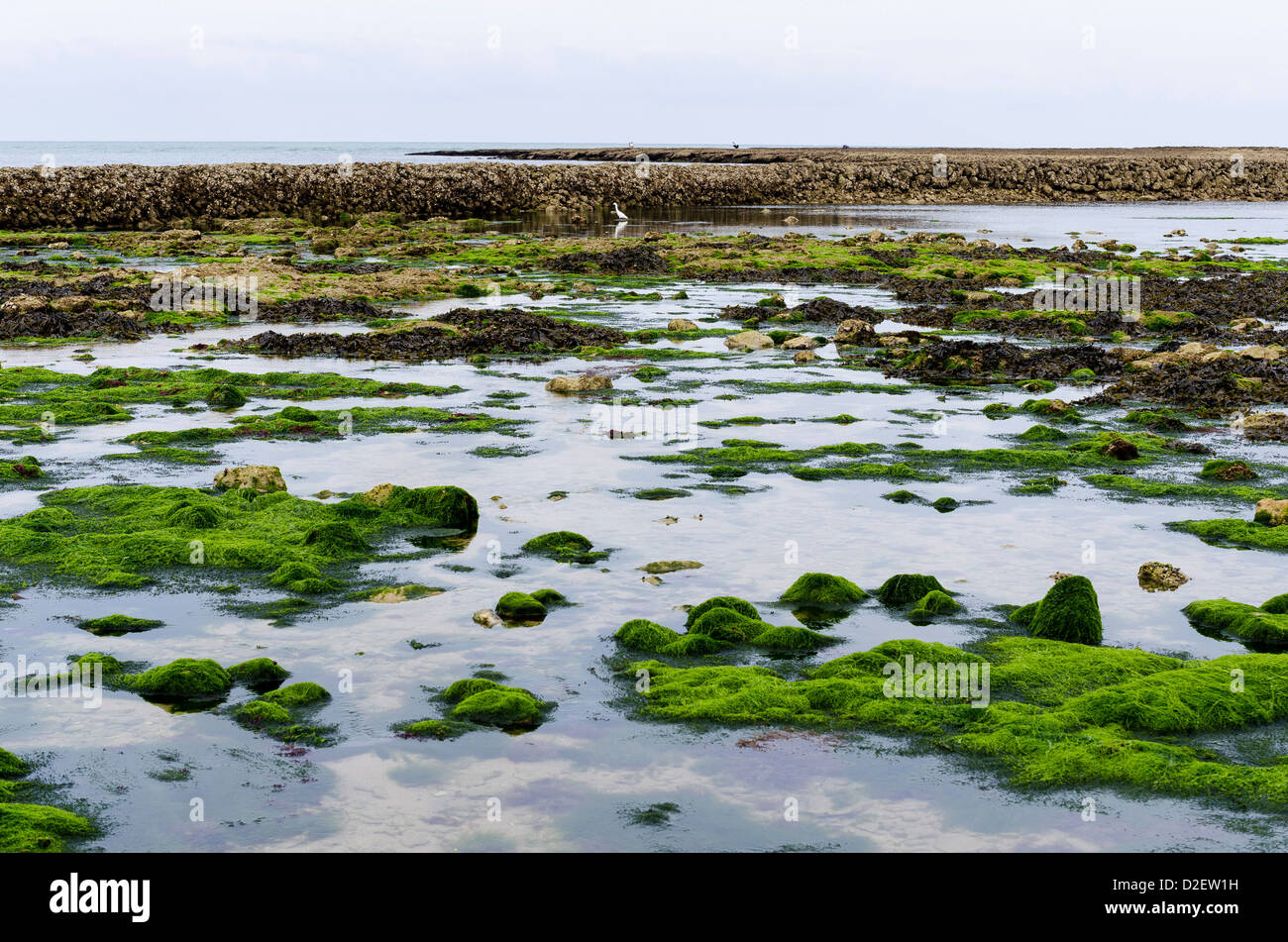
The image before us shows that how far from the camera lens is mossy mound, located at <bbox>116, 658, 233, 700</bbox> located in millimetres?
7457

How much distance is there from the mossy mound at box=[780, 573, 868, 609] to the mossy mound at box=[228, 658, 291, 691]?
12.3ft

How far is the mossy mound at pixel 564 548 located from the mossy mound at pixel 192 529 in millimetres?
969

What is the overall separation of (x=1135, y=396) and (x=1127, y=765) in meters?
12.0

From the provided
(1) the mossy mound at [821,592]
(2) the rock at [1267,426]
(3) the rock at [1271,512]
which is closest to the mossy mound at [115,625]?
(1) the mossy mound at [821,592]

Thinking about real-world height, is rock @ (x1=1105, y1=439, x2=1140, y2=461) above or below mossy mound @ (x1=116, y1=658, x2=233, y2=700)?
above

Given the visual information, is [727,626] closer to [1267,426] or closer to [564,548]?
[564,548]

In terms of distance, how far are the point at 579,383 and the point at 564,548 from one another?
7.45m

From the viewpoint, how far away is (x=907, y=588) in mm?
9297

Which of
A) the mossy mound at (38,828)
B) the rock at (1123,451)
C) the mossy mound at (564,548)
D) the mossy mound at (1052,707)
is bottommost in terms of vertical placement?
the mossy mound at (38,828)

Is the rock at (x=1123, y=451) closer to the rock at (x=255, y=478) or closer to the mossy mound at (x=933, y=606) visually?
the mossy mound at (x=933, y=606)

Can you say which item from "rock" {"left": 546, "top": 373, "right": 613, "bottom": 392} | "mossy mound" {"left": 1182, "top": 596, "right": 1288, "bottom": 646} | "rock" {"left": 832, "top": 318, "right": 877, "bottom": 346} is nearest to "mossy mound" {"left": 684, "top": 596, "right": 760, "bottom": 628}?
"mossy mound" {"left": 1182, "top": 596, "right": 1288, "bottom": 646}

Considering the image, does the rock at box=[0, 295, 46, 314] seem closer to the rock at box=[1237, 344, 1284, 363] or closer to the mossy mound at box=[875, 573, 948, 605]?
the mossy mound at box=[875, 573, 948, 605]

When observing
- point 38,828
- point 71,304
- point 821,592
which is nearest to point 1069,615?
point 821,592

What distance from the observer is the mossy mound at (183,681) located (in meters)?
7.46
